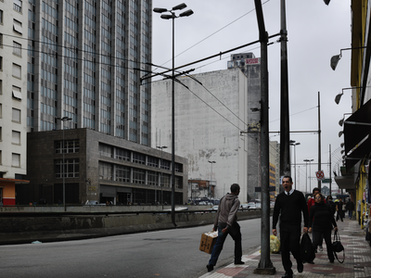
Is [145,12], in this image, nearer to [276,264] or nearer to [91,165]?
[91,165]

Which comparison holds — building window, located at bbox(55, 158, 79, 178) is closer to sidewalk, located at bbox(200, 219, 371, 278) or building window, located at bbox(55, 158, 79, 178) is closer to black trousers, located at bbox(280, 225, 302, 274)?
sidewalk, located at bbox(200, 219, 371, 278)

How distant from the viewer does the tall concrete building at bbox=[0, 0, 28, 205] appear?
5388 centimetres

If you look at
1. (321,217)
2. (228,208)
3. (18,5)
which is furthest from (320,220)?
(18,5)

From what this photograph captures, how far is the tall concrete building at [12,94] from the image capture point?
53875 mm

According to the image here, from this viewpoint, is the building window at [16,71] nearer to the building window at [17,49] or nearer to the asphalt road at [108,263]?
the building window at [17,49]

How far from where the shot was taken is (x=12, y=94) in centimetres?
5541

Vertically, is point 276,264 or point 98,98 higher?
point 98,98

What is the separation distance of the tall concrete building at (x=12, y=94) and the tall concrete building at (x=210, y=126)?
265 ft

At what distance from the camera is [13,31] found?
55.4 metres

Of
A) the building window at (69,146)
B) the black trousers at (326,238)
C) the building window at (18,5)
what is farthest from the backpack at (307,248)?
the building window at (69,146)
